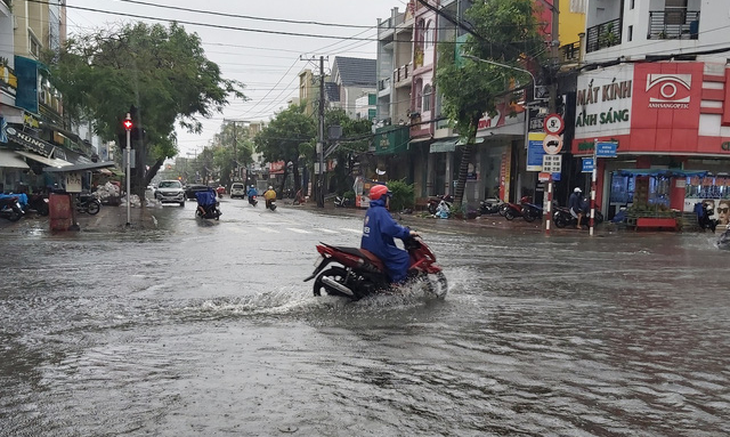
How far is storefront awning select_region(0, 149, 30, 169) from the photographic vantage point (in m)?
23.4

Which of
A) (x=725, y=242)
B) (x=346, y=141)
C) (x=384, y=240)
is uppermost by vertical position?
(x=346, y=141)

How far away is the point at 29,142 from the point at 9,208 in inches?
262

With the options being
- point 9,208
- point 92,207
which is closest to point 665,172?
point 92,207

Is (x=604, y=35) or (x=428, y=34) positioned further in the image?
(x=428, y=34)

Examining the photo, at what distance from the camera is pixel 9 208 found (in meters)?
20.7

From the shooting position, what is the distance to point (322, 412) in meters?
4.27

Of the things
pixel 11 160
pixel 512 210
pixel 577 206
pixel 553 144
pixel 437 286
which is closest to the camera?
pixel 437 286

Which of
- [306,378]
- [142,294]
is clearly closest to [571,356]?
[306,378]

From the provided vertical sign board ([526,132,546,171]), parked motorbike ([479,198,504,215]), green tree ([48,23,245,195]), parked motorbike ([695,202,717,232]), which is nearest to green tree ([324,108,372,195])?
green tree ([48,23,245,195])

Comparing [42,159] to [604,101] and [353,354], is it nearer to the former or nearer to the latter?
[604,101]

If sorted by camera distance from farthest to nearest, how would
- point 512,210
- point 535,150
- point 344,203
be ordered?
point 344,203 → point 512,210 → point 535,150

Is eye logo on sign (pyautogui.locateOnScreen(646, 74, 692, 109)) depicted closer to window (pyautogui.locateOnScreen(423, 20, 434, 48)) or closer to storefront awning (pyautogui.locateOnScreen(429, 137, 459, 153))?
storefront awning (pyautogui.locateOnScreen(429, 137, 459, 153))

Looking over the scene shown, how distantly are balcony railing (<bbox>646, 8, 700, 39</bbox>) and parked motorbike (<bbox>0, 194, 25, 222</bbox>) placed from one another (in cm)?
2356

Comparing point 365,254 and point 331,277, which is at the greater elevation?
point 365,254
